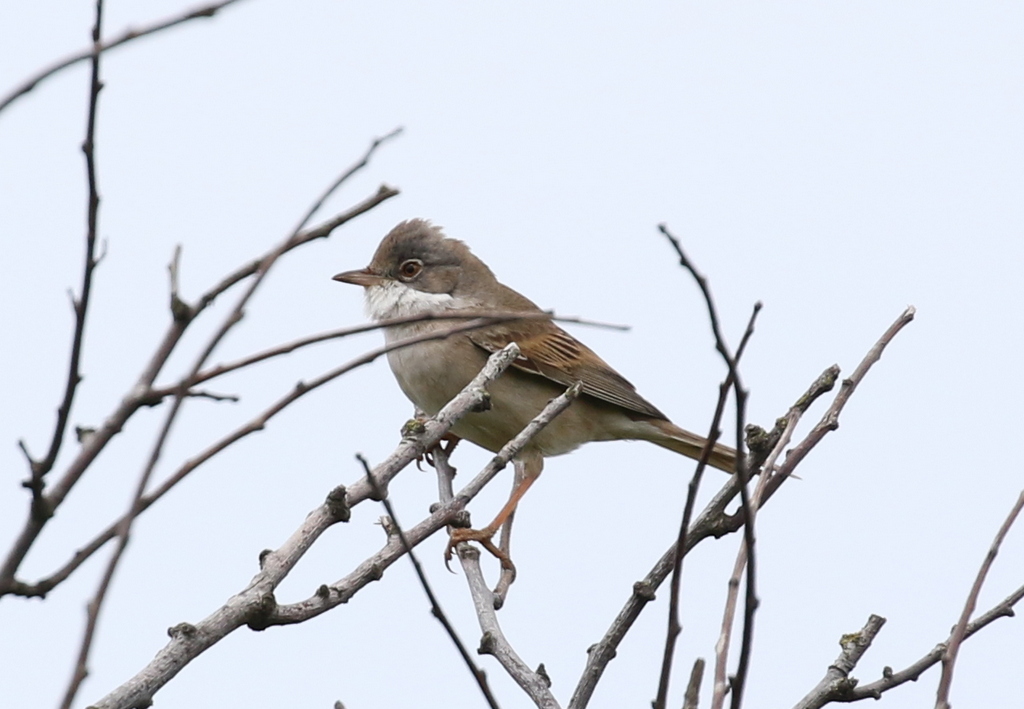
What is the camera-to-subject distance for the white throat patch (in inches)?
321

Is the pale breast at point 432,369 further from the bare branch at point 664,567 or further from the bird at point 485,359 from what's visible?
the bare branch at point 664,567

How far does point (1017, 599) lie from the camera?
10.8 ft

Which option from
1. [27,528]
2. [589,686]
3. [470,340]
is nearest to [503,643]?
[589,686]

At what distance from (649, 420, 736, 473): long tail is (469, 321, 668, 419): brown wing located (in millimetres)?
95

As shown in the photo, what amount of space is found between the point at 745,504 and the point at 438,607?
66 centimetres

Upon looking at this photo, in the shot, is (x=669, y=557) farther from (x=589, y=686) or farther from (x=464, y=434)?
(x=464, y=434)

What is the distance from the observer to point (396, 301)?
8164mm

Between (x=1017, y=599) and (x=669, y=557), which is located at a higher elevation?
(x=669, y=557)

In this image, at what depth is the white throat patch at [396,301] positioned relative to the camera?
321 inches

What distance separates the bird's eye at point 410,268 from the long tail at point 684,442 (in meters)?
1.95

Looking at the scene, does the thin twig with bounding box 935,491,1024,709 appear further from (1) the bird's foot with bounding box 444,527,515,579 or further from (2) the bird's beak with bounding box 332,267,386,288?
(2) the bird's beak with bounding box 332,267,386,288

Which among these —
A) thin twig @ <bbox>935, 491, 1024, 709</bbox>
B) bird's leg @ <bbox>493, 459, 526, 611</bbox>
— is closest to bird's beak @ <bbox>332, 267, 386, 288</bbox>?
bird's leg @ <bbox>493, 459, 526, 611</bbox>

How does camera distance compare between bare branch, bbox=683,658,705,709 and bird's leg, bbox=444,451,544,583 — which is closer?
bare branch, bbox=683,658,705,709

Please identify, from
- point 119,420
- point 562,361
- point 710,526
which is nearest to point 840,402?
point 710,526
